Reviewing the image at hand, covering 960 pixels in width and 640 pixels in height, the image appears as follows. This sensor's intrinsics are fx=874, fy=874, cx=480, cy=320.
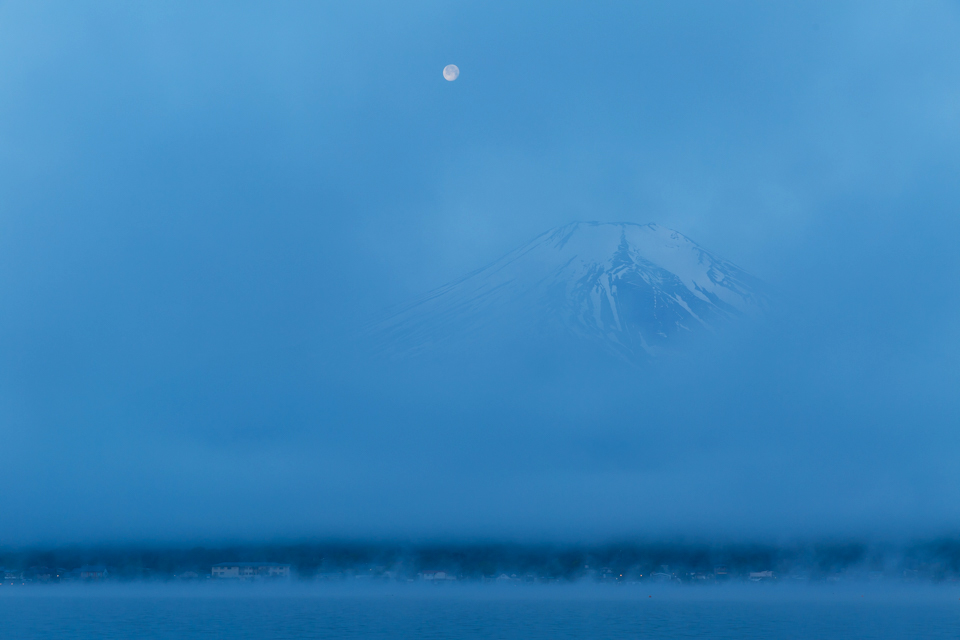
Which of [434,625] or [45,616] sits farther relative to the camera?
[45,616]

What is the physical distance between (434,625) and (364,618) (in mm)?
16565

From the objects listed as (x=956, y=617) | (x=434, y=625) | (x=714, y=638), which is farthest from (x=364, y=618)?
(x=956, y=617)

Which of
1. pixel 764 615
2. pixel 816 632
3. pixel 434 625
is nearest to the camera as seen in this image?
pixel 816 632

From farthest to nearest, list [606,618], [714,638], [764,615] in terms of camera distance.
Answer: [764,615], [606,618], [714,638]

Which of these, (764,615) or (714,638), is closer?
(714,638)

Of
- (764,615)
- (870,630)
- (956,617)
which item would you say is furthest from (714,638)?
(956,617)

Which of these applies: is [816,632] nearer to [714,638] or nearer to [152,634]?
[714,638]

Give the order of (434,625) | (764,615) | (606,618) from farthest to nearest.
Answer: (764,615) < (606,618) < (434,625)

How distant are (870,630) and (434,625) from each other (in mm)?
40403

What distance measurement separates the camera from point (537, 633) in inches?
2884

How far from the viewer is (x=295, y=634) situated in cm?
7194

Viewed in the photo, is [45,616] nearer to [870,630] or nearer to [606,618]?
[606,618]

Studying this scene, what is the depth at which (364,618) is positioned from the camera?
3910 inches

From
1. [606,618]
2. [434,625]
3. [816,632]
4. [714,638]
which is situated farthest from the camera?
[606,618]
